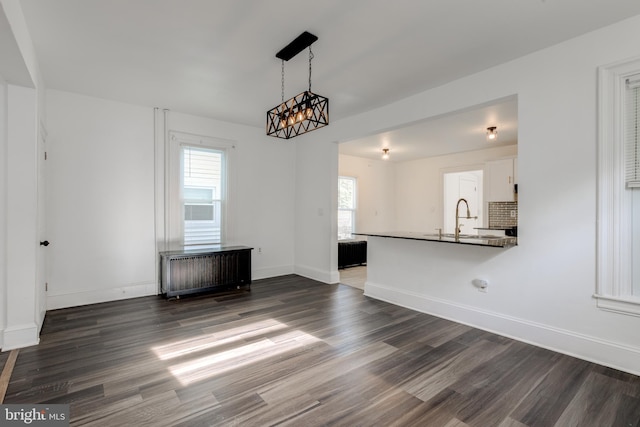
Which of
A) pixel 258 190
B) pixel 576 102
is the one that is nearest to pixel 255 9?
pixel 576 102

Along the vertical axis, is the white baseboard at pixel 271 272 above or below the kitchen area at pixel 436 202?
below

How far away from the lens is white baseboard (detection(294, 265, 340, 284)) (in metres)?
5.14

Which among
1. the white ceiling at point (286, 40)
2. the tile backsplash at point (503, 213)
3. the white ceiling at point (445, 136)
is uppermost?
the white ceiling at point (286, 40)

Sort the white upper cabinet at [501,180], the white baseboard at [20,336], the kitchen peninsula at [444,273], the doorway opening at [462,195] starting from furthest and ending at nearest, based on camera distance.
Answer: the doorway opening at [462,195]
the white upper cabinet at [501,180]
the kitchen peninsula at [444,273]
the white baseboard at [20,336]

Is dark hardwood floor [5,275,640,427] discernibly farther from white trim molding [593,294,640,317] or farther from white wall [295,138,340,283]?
white wall [295,138,340,283]

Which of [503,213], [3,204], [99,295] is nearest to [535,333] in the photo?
[503,213]

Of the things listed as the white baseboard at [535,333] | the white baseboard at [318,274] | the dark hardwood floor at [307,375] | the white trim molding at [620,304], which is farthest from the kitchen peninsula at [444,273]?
the white baseboard at [318,274]

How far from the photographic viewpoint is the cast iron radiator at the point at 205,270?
166 inches

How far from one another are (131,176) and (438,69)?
413cm

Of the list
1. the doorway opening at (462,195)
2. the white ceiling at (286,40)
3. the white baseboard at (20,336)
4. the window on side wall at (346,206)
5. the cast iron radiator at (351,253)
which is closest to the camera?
the white ceiling at (286,40)

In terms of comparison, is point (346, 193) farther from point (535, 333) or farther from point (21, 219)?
point (21, 219)

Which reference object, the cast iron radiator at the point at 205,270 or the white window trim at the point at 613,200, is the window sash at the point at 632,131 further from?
the cast iron radiator at the point at 205,270

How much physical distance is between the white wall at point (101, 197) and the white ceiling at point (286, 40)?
1.52 feet

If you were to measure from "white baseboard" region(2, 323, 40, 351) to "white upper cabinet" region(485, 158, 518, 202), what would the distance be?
688cm
